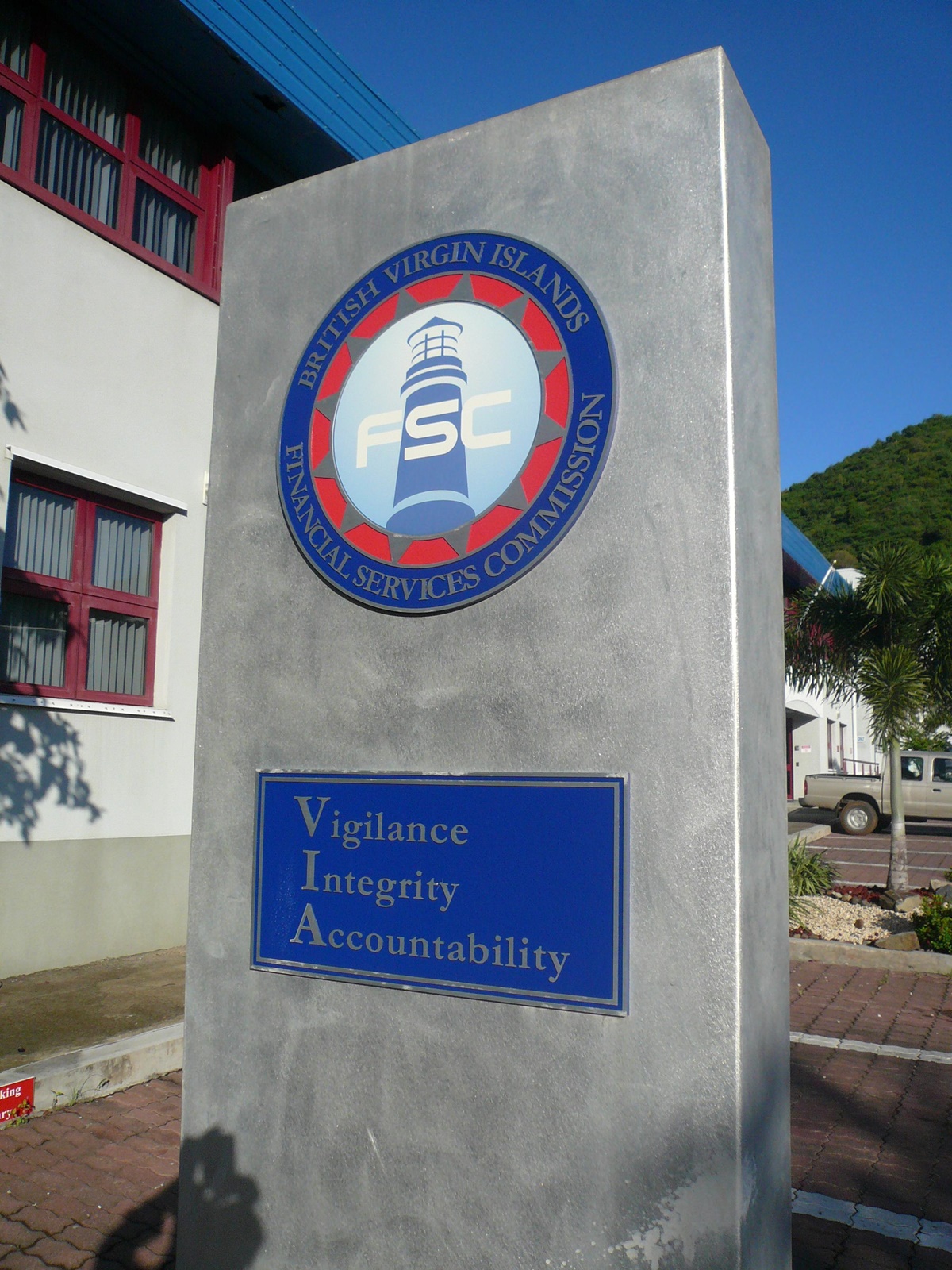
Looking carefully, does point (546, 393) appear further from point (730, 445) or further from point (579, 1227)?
point (579, 1227)

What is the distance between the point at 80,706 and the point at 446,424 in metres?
5.94

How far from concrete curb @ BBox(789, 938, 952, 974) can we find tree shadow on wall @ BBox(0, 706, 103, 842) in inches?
230

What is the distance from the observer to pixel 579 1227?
238cm

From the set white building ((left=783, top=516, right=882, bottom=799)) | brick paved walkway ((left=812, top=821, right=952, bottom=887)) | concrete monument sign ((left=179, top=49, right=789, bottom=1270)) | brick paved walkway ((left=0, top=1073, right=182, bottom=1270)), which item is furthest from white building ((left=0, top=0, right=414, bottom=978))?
white building ((left=783, top=516, right=882, bottom=799))

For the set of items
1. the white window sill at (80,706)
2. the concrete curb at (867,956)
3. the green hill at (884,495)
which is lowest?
the concrete curb at (867,956)

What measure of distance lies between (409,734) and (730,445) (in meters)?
1.11

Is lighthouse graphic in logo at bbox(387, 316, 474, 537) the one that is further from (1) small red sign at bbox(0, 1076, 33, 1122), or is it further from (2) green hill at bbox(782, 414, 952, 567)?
(2) green hill at bbox(782, 414, 952, 567)

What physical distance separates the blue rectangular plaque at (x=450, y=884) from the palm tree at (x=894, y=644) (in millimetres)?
10147

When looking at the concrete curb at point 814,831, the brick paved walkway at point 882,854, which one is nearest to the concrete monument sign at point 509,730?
the brick paved walkway at point 882,854

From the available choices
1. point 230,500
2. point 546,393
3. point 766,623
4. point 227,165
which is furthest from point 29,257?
point 766,623

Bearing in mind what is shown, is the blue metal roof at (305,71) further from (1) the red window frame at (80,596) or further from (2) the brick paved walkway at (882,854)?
(2) the brick paved walkway at (882,854)

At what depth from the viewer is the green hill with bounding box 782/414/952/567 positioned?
6341 centimetres

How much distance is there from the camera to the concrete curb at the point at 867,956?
8.72m

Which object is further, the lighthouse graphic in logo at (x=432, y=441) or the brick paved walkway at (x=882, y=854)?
the brick paved walkway at (x=882, y=854)
